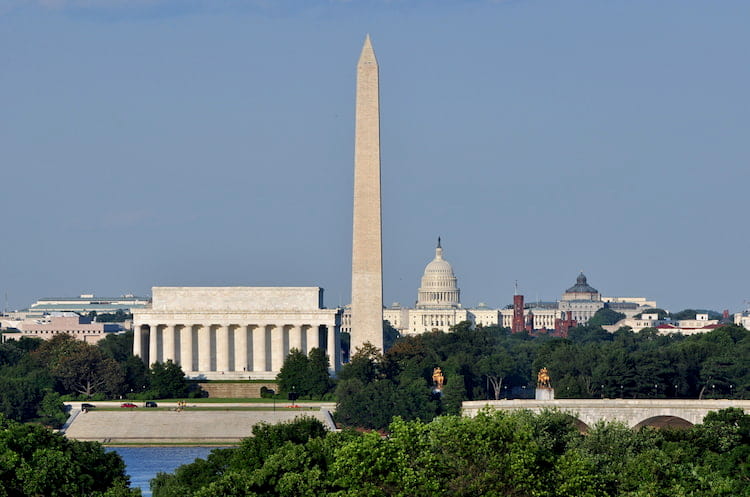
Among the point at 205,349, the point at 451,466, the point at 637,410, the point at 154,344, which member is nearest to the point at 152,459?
the point at 637,410

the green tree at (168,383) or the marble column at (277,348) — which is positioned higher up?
the marble column at (277,348)

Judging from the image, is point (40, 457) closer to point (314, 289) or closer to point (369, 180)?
point (369, 180)

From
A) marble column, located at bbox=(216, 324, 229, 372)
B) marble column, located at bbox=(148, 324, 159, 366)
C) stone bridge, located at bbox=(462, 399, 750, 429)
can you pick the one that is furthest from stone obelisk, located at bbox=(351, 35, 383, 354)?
stone bridge, located at bbox=(462, 399, 750, 429)

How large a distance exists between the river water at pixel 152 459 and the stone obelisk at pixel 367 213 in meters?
23.6

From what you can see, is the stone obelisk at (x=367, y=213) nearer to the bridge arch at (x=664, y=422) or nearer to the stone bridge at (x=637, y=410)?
the stone bridge at (x=637, y=410)

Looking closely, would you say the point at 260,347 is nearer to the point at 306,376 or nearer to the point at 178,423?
the point at 306,376

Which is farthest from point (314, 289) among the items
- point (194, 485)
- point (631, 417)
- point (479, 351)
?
point (194, 485)

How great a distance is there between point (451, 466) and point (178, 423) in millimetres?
59738

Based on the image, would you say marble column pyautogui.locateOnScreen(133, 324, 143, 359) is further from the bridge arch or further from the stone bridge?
the bridge arch

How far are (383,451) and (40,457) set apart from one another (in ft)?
37.9

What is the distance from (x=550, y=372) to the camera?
431 ft

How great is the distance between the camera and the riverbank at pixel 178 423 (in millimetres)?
109750

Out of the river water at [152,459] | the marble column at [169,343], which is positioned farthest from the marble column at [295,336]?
the river water at [152,459]

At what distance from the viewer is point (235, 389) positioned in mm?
128250
